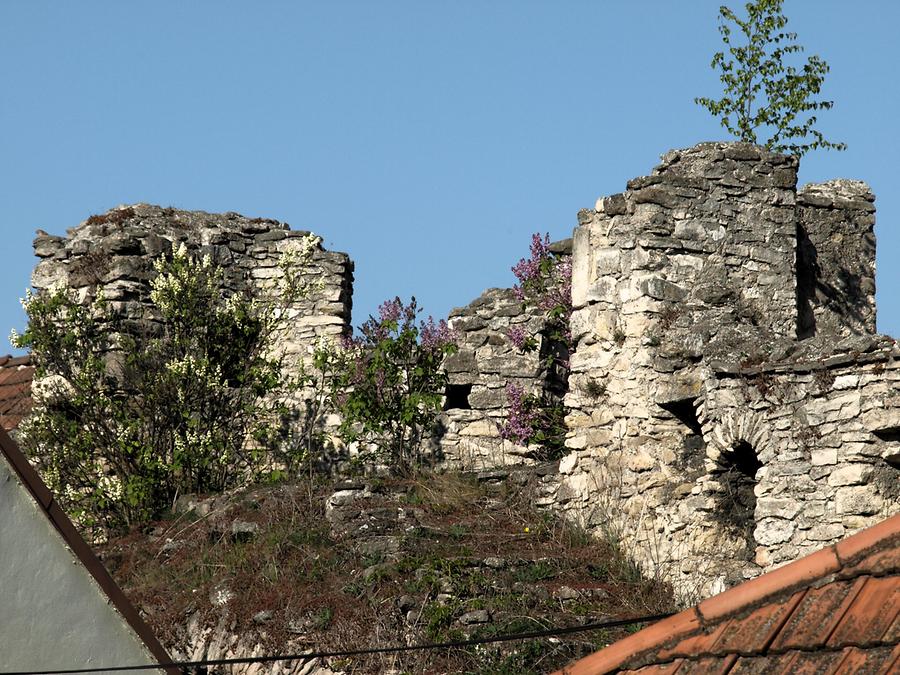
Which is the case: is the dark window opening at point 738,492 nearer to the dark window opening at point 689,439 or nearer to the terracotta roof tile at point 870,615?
the dark window opening at point 689,439

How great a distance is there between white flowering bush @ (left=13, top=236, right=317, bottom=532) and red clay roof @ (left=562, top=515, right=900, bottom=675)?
26.5 feet

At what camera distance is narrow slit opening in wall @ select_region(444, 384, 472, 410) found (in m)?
14.7

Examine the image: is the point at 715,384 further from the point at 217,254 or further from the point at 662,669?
the point at 662,669

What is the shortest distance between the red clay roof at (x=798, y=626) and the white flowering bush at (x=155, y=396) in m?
8.08

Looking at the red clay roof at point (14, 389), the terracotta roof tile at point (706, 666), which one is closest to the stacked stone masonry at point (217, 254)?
the red clay roof at point (14, 389)

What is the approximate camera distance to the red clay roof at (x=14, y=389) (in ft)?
49.9

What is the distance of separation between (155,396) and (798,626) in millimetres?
9140

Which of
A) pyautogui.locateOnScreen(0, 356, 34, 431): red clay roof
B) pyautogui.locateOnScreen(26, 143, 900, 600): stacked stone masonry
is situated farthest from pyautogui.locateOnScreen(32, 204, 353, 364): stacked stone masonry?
pyautogui.locateOnScreen(0, 356, 34, 431): red clay roof

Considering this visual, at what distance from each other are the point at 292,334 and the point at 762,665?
34.1 feet

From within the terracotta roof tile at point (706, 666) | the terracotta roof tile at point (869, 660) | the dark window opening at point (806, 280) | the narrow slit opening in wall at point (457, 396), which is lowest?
the terracotta roof tile at point (706, 666)

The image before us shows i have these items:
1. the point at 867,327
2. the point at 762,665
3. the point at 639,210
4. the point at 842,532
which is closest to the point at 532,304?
the point at 639,210

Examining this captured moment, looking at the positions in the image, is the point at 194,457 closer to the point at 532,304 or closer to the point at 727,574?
the point at 532,304

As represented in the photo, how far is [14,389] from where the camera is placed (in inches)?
629

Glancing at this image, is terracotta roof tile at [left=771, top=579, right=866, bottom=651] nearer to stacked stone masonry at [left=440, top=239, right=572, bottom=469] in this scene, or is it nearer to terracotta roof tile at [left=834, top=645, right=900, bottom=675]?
terracotta roof tile at [left=834, top=645, right=900, bottom=675]
